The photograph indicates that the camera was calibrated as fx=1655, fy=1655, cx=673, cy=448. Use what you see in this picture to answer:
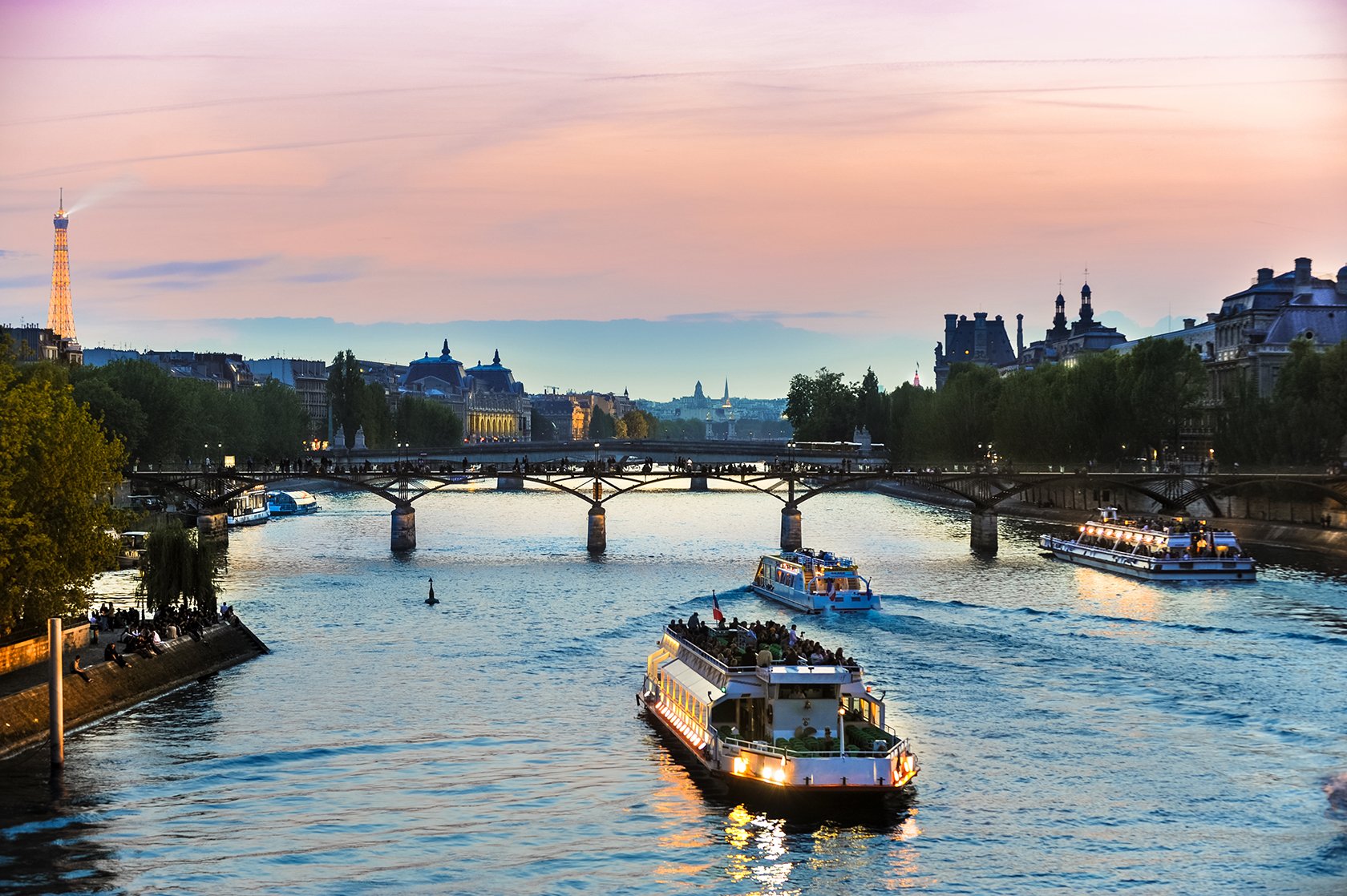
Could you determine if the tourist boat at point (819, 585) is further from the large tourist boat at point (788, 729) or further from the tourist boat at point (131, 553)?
the tourist boat at point (131, 553)

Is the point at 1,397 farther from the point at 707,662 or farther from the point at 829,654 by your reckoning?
the point at 829,654

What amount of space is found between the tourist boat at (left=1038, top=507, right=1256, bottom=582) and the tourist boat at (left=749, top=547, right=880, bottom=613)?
64.5 feet

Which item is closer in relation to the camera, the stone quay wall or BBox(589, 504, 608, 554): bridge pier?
the stone quay wall

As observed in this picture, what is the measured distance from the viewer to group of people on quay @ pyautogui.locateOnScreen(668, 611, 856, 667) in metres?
45.3

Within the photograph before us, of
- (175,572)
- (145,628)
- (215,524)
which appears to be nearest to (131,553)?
(215,524)

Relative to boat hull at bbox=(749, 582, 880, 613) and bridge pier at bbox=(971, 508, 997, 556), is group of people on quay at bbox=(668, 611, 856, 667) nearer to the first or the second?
boat hull at bbox=(749, 582, 880, 613)

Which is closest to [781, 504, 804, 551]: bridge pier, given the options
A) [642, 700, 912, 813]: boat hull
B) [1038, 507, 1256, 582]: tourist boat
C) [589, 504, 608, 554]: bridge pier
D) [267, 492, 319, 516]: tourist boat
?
[589, 504, 608, 554]: bridge pier

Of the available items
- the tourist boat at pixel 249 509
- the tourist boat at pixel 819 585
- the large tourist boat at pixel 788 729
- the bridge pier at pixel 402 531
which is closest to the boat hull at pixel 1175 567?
the tourist boat at pixel 819 585

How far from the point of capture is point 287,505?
500 feet

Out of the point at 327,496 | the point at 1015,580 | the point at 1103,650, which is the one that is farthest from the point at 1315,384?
the point at 327,496

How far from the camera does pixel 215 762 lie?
1795 inches

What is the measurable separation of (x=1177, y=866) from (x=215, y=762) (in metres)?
25.4

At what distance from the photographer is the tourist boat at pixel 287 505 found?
150m

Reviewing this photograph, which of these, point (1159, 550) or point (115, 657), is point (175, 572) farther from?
point (1159, 550)
